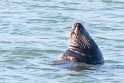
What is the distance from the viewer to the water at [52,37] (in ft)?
39.7

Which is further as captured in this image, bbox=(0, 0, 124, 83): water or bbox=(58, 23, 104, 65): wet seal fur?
bbox=(58, 23, 104, 65): wet seal fur

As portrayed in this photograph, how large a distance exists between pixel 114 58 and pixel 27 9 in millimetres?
6346

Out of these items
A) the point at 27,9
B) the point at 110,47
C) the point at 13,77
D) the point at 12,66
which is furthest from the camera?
the point at 27,9

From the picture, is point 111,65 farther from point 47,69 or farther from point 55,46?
point 55,46

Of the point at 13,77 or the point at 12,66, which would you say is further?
the point at 12,66

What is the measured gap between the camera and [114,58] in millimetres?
13734

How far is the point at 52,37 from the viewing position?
15906mm

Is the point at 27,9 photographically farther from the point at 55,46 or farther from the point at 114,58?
the point at 114,58

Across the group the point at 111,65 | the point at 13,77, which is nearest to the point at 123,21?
the point at 111,65

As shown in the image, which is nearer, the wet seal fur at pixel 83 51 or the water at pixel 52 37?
the water at pixel 52 37

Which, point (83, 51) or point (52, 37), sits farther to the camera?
point (52, 37)

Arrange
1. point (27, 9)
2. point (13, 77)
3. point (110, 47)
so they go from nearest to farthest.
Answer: point (13, 77) < point (110, 47) < point (27, 9)

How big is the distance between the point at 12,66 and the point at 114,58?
83.2 inches

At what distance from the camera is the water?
477 inches
